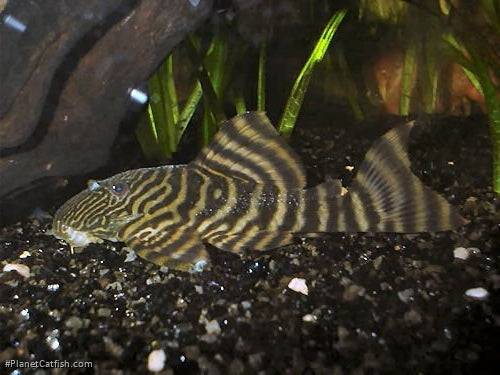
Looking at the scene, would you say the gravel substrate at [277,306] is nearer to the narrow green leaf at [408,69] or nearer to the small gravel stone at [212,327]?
the small gravel stone at [212,327]

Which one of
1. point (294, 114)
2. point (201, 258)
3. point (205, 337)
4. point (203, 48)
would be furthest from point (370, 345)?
point (203, 48)

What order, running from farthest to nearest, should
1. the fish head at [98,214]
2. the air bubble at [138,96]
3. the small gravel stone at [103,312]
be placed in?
the air bubble at [138,96], the fish head at [98,214], the small gravel stone at [103,312]

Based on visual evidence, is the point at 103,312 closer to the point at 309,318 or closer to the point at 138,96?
the point at 309,318

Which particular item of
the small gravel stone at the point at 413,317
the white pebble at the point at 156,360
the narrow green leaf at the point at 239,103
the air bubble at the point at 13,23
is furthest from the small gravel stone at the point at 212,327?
the narrow green leaf at the point at 239,103

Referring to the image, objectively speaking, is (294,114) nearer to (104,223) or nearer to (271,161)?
(271,161)

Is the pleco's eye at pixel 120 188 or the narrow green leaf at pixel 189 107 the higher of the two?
the narrow green leaf at pixel 189 107

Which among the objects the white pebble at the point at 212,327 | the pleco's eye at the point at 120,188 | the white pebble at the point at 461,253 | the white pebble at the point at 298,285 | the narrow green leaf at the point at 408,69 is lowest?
the white pebble at the point at 212,327
